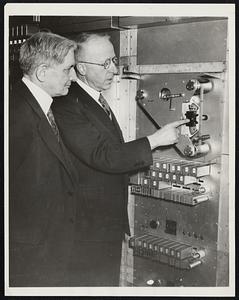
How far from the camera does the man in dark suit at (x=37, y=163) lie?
2.99 m

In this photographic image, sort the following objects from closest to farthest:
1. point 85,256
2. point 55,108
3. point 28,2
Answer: point 28,2, point 55,108, point 85,256

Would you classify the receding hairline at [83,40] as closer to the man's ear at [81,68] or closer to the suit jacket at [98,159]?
the man's ear at [81,68]

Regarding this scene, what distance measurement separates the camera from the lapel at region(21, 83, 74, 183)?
9.85ft

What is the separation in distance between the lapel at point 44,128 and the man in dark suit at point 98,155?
0.08m

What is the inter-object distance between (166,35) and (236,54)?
56 cm

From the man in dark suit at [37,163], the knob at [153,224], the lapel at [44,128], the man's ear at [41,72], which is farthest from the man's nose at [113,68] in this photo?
the knob at [153,224]

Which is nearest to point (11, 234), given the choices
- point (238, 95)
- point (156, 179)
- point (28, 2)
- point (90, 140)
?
point (90, 140)

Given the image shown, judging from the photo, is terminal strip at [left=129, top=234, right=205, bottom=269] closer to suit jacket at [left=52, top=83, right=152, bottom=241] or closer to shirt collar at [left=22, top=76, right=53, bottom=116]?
suit jacket at [left=52, top=83, right=152, bottom=241]

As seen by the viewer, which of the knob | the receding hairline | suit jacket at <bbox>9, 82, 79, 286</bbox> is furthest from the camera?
the knob

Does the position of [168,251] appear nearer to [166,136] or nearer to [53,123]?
[166,136]

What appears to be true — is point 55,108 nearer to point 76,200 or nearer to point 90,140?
point 90,140

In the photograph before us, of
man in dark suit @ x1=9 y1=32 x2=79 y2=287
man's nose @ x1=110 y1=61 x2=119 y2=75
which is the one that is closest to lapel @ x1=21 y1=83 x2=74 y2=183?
man in dark suit @ x1=9 y1=32 x2=79 y2=287

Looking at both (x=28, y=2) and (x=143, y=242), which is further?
(x=143, y=242)

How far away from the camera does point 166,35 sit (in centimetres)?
322
